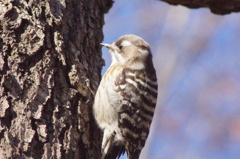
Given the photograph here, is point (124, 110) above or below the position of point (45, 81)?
below

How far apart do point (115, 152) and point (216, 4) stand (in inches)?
79.5

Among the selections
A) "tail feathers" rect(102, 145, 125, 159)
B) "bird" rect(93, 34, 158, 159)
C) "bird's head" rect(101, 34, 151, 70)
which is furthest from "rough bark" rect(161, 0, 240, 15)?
"tail feathers" rect(102, 145, 125, 159)

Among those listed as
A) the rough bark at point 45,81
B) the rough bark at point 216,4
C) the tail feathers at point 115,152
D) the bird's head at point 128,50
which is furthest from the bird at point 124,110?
the rough bark at point 216,4

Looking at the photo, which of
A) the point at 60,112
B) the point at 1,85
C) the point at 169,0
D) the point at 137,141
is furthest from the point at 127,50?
the point at 1,85

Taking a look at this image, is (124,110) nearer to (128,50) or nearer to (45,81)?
(128,50)

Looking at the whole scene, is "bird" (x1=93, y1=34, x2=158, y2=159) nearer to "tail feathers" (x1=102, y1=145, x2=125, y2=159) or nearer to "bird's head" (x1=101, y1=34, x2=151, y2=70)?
"tail feathers" (x1=102, y1=145, x2=125, y2=159)

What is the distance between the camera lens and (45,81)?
13.1ft

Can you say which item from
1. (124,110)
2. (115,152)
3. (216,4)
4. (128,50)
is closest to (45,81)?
(124,110)

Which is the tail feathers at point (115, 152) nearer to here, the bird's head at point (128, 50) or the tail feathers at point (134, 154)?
the tail feathers at point (134, 154)

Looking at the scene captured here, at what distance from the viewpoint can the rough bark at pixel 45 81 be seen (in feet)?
12.1

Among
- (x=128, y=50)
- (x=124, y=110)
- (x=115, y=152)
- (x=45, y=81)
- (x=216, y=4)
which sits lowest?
(x=115, y=152)

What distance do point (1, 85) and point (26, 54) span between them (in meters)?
0.36

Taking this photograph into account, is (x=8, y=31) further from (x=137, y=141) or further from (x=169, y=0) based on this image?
(x=169, y=0)

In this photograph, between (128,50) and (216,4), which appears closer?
(128,50)
